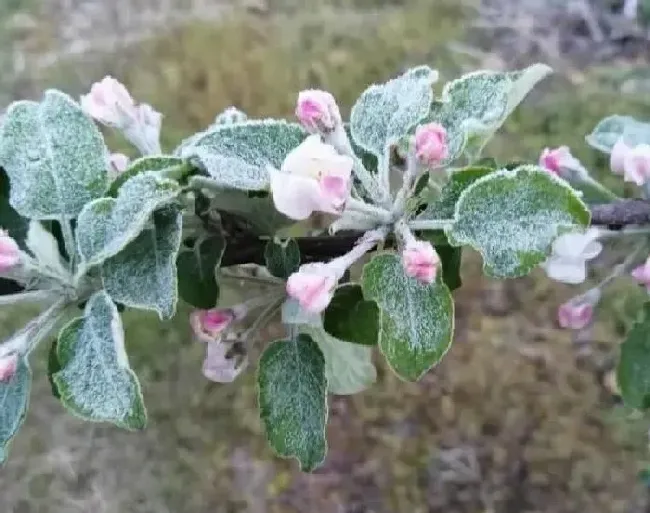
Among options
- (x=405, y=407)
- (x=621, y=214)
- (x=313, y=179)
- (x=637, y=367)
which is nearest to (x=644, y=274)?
(x=621, y=214)

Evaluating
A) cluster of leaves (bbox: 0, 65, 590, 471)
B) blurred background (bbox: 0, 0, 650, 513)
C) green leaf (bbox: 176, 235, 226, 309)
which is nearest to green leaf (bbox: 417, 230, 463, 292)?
cluster of leaves (bbox: 0, 65, 590, 471)

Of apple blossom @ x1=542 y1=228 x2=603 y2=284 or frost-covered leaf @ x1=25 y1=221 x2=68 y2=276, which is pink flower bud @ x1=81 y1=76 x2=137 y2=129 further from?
apple blossom @ x1=542 y1=228 x2=603 y2=284

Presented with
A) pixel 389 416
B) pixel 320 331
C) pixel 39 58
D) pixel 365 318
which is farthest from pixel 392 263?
pixel 39 58

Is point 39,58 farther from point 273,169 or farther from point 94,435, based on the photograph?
point 273,169

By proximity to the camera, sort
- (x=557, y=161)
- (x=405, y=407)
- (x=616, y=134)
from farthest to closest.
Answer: (x=405, y=407)
(x=616, y=134)
(x=557, y=161)

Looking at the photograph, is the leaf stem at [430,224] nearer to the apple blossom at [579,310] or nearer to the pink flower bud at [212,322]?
the pink flower bud at [212,322]

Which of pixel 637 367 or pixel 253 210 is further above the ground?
pixel 253 210

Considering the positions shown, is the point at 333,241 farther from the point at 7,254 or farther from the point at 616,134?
the point at 616,134
